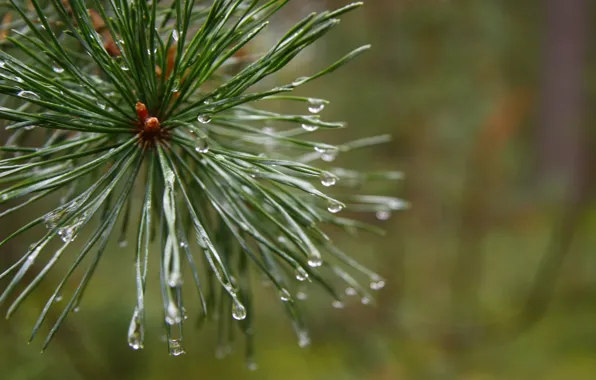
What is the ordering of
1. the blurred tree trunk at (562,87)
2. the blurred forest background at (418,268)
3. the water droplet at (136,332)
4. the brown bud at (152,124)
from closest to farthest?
the water droplet at (136,332) → the brown bud at (152,124) → the blurred forest background at (418,268) → the blurred tree trunk at (562,87)

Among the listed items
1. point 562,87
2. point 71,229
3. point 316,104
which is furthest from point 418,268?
point 71,229

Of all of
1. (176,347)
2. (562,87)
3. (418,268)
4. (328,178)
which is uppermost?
(562,87)

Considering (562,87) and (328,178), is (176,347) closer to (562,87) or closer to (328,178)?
(328,178)

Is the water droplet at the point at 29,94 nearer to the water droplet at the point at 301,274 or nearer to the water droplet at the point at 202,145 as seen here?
the water droplet at the point at 202,145

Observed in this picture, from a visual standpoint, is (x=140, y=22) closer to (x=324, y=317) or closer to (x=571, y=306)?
(x=324, y=317)

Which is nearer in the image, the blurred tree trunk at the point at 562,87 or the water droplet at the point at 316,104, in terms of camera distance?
the water droplet at the point at 316,104

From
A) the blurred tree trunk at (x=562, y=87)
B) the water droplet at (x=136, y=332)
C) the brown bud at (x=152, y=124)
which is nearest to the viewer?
the water droplet at (x=136, y=332)

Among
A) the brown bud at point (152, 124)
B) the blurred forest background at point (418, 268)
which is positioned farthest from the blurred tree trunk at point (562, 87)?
the brown bud at point (152, 124)

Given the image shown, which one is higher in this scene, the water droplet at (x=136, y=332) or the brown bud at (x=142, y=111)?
the brown bud at (x=142, y=111)

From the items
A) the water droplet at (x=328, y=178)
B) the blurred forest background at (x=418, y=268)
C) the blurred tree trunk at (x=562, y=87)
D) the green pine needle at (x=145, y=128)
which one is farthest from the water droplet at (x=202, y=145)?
the blurred tree trunk at (x=562, y=87)

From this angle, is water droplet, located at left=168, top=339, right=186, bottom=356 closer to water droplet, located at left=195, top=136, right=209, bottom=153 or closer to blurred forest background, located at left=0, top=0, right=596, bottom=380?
water droplet, located at left=195, top=136, right=209, bottom=153
